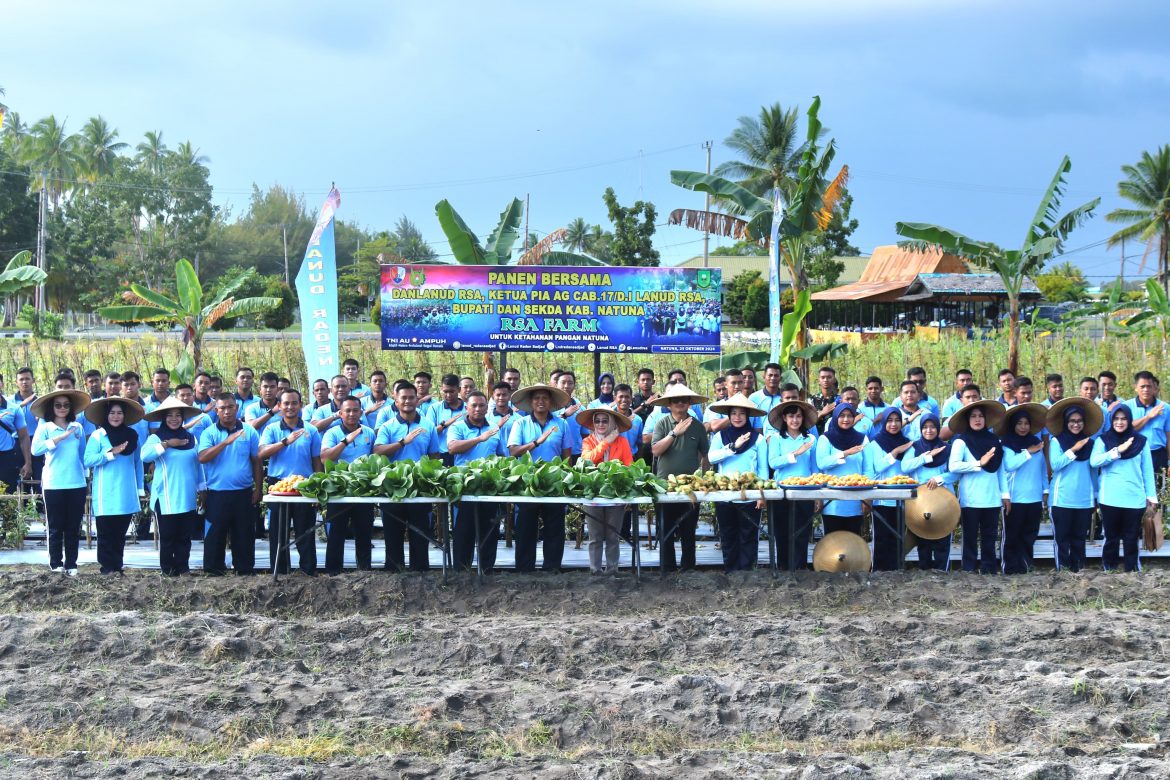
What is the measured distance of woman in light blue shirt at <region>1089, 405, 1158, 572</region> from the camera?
33.2 feet

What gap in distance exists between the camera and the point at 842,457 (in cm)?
980

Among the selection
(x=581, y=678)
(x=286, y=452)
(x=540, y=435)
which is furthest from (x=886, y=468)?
(x=286, y=452)

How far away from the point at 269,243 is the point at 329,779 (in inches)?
2907

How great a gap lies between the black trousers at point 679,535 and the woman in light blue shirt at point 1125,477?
376 cm

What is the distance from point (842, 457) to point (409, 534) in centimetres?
392

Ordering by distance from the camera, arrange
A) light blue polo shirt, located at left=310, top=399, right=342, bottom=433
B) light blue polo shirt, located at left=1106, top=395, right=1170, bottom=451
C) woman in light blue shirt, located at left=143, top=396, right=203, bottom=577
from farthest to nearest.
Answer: light blue polo shirt, located at left=1106, top=395, right=1170, bottom=451, light blue polo shirt, located at left=310, top=399, right=342, bottom=433, woman in light blue shirt, located at left=143, top=396, right=203, bottom=577

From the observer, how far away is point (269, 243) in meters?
75.5

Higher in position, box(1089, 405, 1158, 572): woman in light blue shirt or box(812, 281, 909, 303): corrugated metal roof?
box(812, 281, 909, 303): corrugated metal roof

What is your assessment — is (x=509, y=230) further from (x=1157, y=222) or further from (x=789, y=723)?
(x=1157, y=222)

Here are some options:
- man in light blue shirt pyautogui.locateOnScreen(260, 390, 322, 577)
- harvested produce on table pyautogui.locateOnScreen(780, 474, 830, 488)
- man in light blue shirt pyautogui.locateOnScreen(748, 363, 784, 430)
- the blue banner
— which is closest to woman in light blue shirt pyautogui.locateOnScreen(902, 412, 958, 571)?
harvested produce on table pyautogui.locateOnScreen(780, 474, 830, 488)

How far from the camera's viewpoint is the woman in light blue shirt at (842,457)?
9859 millimetres

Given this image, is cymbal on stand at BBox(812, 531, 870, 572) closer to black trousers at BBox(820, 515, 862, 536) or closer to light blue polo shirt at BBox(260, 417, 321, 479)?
black trousers at BBox(820, 515, 862, 536)

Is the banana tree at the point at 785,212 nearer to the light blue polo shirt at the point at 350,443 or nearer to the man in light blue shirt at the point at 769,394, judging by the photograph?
the man in light blue shirt at the point at 769,394

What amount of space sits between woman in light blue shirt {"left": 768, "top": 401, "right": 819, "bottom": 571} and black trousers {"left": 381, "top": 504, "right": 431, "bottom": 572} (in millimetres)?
3099
